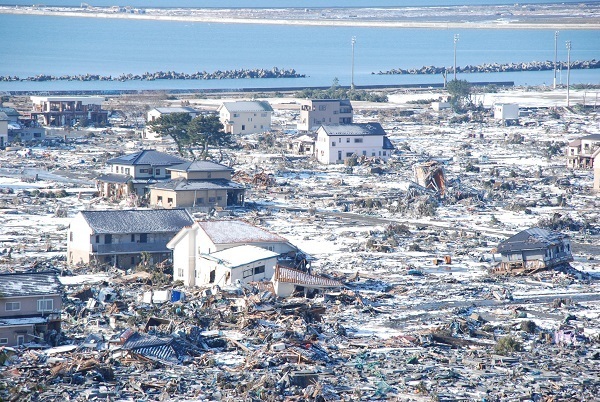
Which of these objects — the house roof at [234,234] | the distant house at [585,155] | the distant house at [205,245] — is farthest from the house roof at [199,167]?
the distant house at [585,155]

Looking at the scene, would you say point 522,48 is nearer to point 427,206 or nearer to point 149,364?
point 427,206

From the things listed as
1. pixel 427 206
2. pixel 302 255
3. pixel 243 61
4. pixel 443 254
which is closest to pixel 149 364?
pixel 302 255

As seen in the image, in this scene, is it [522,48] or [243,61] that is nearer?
[243,61]

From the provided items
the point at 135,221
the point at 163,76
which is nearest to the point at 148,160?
the point at 135,221

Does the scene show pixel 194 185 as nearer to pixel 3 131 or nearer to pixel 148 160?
pixel 148 160

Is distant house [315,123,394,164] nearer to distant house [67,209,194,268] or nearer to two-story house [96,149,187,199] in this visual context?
two-story house [96,149,187,199]

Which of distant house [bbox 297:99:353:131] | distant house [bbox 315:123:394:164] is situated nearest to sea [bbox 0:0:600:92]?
distant house [bbox 297:99:353:131]
